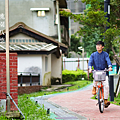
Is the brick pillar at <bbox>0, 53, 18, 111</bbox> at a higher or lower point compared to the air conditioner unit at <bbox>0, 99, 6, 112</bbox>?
higher

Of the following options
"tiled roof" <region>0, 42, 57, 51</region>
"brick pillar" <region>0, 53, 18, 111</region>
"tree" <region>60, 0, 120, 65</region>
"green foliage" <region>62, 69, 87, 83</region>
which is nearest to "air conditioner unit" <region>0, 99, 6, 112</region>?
"brick pillar" <region>0, 53, 18, 111</region>

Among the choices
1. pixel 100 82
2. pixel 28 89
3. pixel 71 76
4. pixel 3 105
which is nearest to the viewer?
pixel 3 105

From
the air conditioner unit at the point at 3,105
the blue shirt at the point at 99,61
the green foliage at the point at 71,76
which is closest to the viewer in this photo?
the air conditioner unit at the point at 3,105

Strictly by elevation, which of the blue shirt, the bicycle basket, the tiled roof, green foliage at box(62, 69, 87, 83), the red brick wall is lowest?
the red brick wall

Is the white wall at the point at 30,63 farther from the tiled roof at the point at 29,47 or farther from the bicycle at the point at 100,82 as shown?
the bicycle at the point at 100,82

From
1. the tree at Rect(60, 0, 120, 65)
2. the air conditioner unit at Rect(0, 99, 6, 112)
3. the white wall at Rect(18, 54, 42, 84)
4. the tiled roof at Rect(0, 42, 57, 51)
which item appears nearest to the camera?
the air conditioner unit at Rect(0, 99, 6, 112)

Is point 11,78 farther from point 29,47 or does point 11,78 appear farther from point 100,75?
point 29,47

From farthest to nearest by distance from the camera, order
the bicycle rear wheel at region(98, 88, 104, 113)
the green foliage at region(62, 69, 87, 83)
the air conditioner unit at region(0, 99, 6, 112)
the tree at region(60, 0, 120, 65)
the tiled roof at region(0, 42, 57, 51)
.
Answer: the green foliage at region(62, 69, 87, 83), the tiled roof at region(0, 42, 57, 51), the tree at region(60, 0, 120, 65), the bicycle rear wheel at region(98, 88, 104, 113), the air conditioner unit at region(0, 99, 6, 112)

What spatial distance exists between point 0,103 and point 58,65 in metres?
15.6

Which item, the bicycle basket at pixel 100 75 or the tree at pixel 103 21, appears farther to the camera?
the tree at pixel 103 21

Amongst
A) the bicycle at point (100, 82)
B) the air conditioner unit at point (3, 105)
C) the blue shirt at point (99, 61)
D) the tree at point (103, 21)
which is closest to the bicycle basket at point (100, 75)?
the bicycle at point (100, 82)

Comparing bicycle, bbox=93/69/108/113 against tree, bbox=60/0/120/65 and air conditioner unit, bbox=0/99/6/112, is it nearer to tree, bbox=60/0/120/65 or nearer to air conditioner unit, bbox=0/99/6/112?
air conditioner unit, bbox=0/99/6/112

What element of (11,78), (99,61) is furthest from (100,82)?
(11,78)

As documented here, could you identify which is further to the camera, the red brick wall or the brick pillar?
the red brick wall
